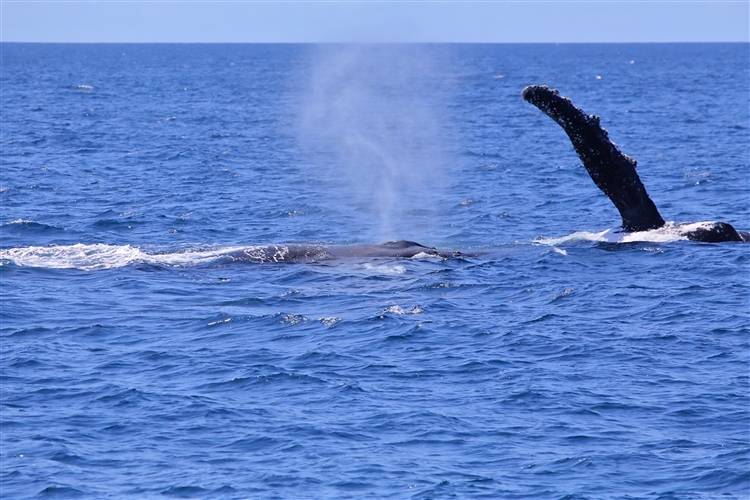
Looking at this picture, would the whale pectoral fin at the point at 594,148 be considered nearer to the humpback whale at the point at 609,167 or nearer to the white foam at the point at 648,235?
the humpback whale at the point at 609,167

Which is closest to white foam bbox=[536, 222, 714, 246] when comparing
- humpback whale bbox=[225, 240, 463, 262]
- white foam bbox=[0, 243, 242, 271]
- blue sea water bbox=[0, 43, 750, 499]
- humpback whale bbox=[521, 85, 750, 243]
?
humpback whale bbox=[521, 85, 750, 243]

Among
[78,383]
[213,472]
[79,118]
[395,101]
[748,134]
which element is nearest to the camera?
[213,472]

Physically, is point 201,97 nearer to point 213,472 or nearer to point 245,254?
point 245,254

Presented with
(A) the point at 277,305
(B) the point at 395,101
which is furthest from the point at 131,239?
(B) the point at 395,101

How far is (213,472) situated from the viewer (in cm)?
1274

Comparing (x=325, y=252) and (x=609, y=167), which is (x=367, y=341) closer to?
(x=325, y=252)

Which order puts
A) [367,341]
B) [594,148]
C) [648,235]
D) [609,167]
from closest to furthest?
1. [367,341]
2. [594,148]
3. [609,167]
4. [648,235]

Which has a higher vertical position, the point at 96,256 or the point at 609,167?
the point at 609,167

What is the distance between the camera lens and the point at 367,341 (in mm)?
17953

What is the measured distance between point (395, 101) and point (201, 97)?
56.8ft

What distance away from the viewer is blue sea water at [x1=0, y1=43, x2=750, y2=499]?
1298cm

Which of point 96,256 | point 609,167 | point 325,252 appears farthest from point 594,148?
point 96,256

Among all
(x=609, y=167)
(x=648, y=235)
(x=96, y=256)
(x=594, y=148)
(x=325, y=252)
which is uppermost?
(x=594, y=148)

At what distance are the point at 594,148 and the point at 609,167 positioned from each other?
23.6 inches
